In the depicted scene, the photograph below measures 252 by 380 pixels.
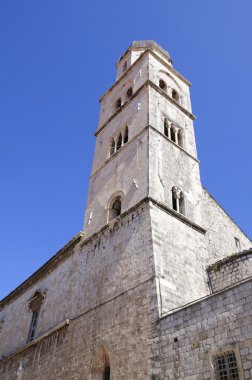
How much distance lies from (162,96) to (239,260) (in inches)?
395

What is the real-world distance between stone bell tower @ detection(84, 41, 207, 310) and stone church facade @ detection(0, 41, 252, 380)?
0.20 ft

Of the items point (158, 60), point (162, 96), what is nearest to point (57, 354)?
point (162, 96)

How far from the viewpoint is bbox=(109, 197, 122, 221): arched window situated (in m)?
15.8

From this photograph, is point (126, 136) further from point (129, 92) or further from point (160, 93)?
point (129, 92)

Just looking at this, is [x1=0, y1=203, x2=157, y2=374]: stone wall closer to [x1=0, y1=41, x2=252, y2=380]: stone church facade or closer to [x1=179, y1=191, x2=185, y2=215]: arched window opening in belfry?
[x1=0, y1=41, x2=252, y2=380]: stone church facade

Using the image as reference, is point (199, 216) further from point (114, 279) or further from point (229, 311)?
point (229, 311)

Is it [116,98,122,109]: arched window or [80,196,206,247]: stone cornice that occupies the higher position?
[116,98,122,109]: arched window

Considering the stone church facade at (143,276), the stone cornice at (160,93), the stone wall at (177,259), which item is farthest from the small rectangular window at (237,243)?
the stone cornice at (160,93)

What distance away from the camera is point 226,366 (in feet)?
26.5

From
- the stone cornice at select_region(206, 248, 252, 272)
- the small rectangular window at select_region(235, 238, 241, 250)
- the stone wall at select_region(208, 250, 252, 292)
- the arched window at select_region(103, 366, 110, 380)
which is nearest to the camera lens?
the arched window at select_region(103, 366, 110, 380)

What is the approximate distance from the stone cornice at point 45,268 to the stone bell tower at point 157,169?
965mm

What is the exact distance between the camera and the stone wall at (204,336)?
8.14 metres

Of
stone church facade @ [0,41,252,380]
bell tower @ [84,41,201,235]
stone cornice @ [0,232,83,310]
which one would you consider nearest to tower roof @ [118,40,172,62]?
bell tower @ [84,41,201,235]

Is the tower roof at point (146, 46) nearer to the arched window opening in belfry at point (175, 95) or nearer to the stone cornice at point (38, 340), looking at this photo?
the arched window opening in belfry at point (175, 95)
